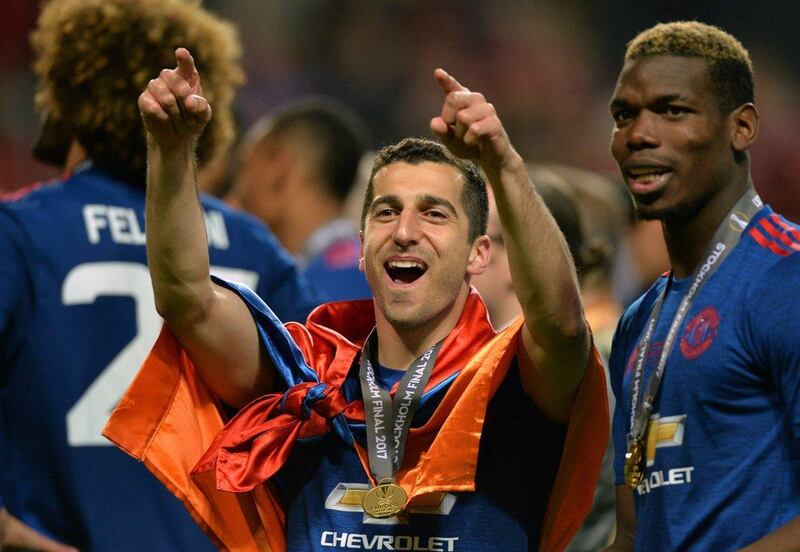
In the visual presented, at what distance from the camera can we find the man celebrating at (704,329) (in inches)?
102

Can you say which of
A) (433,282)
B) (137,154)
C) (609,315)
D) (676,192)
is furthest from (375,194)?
(609,315)

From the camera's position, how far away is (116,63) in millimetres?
3986

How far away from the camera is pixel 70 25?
4.04 metres

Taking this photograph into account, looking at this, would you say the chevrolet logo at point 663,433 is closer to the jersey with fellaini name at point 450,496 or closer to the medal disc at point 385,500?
the jersey with fellaini name at point 450,496

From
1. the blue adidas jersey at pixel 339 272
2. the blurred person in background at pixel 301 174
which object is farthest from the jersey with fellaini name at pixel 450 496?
the blurred person in background at pixel 301 174

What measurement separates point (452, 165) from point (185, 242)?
0.66 meters

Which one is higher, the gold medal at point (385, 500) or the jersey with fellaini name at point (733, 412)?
the jersey with fellaini name at point (733, 412)

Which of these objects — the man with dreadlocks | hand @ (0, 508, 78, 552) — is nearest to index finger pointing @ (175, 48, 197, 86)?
the man with dreadlocks

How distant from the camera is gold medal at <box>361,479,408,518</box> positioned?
2.83 meters

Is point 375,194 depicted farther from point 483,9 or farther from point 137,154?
point 483,9

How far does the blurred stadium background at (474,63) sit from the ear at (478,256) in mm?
6183

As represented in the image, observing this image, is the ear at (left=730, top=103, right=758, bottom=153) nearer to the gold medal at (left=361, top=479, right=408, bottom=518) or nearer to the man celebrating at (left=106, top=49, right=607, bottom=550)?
the man celebrating at (left=106, top=49, right=607, bottom=550)

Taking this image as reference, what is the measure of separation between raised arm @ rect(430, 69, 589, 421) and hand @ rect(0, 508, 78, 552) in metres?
1.55

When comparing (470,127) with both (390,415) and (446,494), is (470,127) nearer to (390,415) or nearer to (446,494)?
(390,415)
